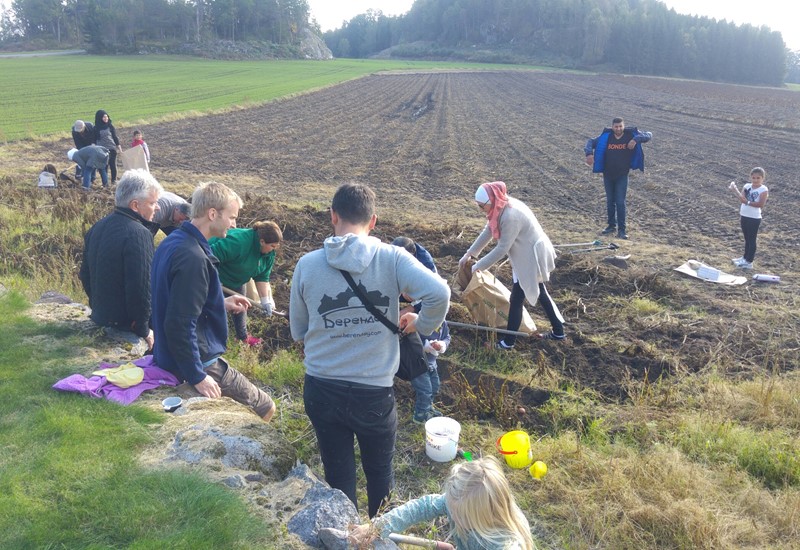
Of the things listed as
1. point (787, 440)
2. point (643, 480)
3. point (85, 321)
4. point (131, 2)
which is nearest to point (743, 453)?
point (787, 440)

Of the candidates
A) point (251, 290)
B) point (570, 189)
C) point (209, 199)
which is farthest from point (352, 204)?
point (570, 189)

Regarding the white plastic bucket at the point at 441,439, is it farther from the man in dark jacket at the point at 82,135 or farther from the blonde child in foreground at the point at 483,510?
the man in dark jacket at the point at 82,135

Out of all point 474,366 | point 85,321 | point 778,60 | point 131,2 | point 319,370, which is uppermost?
point 131,2

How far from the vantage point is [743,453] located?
4.18m

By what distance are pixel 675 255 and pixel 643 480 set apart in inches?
259

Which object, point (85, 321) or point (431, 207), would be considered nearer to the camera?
point (85, 321)

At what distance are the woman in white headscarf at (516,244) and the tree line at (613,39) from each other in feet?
311

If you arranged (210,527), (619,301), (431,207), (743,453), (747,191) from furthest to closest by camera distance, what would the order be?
(431,207) < (747,191) < (619,301) < (743,453) < (210,527)

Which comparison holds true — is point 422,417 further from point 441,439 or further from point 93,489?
point 93,489

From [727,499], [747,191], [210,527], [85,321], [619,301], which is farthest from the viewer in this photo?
[747,191]

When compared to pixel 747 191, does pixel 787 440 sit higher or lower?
lower

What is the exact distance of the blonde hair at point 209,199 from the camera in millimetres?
3648

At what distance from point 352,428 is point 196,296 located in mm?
1263

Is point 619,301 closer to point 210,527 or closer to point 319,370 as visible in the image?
point 319,370
